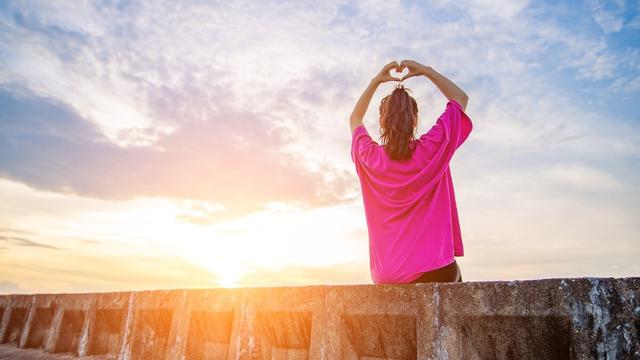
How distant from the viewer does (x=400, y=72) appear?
3.73m

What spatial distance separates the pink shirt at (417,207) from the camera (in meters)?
3.02

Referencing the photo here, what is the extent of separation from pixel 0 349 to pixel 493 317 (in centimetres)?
855

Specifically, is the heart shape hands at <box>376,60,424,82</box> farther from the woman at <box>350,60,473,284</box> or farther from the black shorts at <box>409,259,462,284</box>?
the black shorts at <box>409,259,462,284</box>

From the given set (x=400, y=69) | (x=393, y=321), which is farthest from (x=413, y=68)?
(x=393, y=321)

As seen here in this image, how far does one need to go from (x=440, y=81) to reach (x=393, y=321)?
1726mm

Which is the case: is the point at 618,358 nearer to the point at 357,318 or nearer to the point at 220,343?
the point at 357,318

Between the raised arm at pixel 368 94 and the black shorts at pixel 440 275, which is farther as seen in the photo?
the raised arm at pixel 368 94

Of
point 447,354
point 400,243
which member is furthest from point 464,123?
point 447,354

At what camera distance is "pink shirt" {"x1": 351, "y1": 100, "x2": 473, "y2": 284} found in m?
3.02

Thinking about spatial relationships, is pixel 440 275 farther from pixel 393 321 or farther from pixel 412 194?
pixel 412 194

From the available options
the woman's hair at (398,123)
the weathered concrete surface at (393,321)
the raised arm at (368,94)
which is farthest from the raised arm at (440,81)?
the weathered concrete surface at (393,321)

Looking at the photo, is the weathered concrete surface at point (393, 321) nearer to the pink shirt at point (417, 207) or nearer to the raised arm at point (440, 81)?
the pink shirt at point (417, 207)

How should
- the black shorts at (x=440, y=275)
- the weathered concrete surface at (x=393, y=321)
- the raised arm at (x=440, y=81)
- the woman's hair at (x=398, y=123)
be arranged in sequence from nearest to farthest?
the weathered concrete surface at (x=393, y=321)
the black shorts at (x=440, y=275)
the woman's hair at (x=398, y=123)
the raised arm at (x=440, y=81)

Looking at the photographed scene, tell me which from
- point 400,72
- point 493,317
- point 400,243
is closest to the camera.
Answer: point 493,317
